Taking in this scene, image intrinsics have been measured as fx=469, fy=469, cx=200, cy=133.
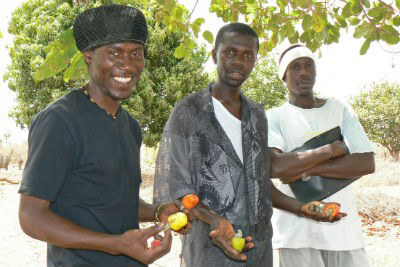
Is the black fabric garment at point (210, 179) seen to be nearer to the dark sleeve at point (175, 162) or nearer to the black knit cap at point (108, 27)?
the dark sleeve at point (175, 162)

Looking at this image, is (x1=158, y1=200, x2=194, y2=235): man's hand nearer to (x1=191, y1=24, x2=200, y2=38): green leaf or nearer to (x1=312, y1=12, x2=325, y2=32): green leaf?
(x1=312, y1=12, x2=325, y2=32): green leaf

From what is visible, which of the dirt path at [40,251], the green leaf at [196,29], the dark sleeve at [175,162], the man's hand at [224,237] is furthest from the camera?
the dirt path at [40,251]

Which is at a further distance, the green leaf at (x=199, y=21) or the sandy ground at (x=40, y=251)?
the sandy ground at (x=40, y=251)

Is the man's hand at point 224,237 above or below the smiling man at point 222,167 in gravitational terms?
below

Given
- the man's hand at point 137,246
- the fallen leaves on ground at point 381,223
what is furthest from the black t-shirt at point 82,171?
the fallen leaves on ground at point 381,223

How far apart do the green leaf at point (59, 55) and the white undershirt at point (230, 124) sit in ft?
2.65

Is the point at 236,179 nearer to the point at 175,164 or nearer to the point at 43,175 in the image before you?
the point at 175,164

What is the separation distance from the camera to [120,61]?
1.90 m


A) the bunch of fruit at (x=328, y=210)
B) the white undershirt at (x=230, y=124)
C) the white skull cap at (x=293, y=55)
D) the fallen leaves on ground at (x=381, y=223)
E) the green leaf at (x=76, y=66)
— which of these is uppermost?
the white skull cap at (x=293, y=55)

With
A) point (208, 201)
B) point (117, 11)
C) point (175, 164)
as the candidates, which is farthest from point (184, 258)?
point (117, 11)

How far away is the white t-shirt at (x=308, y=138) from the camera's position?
9.42ft

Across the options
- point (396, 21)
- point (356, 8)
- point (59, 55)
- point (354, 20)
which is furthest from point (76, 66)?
point (396, 21)

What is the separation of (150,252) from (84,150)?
0.44 metres

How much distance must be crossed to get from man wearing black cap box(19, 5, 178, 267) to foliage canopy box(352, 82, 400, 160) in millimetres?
23427
